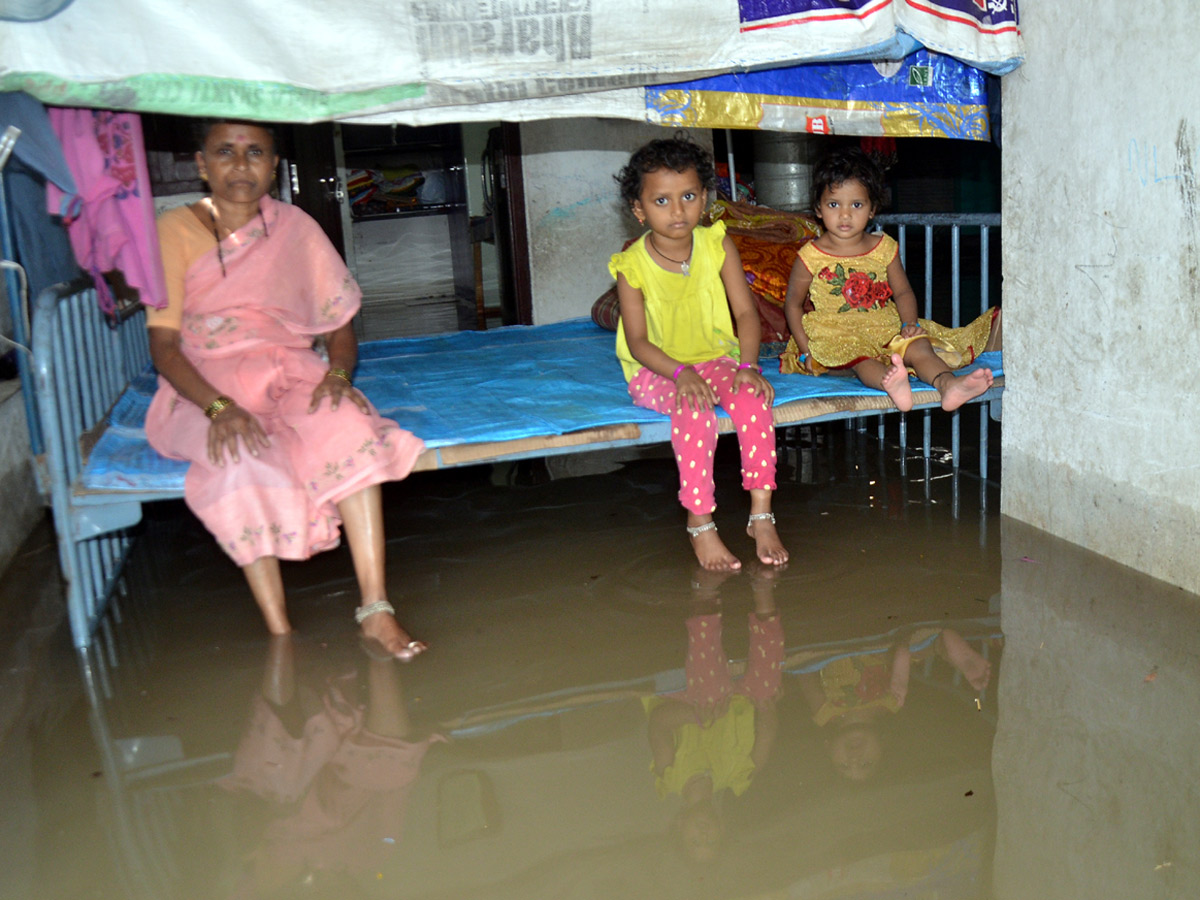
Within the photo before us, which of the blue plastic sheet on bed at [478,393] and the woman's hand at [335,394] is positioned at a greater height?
the woman's hand at [335,394]

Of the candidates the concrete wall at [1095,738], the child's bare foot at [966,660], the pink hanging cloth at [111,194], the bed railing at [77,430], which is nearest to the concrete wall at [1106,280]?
the concrete wall at [1095,738]

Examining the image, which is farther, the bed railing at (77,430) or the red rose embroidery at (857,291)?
the red rose embroidery at (857,291)

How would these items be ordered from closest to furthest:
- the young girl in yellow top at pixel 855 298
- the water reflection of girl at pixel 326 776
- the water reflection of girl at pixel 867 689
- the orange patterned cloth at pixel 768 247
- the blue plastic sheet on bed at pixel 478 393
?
the water reflection of girl at pixel 326 776 → the water reflection of girl at pixel 867 689 → the blue plastic sheet on bed at pixel 478 393 → the young girl in yellow top at pixel 855 298 → the orange patterned cloth at pixel 768 247

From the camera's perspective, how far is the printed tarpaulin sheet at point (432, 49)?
7.95 feet

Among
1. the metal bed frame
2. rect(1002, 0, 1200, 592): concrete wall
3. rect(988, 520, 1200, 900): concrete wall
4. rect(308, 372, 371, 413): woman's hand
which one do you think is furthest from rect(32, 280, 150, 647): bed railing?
rect(1002, 0, 1200, 592): concrete wall

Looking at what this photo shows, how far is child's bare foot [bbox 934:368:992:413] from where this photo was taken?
3311 mm

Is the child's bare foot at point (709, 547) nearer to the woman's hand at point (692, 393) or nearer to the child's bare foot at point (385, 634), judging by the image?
the woman's hand at point (692, 393)

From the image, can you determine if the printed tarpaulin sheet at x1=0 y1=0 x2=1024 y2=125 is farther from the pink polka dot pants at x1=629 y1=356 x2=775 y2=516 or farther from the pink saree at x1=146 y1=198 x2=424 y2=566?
the pink polka dot pants at x1=629 y1=356 x2=775 y2=516

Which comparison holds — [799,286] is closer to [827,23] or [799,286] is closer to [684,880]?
[827,23]

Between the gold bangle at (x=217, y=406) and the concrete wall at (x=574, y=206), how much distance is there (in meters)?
3.75

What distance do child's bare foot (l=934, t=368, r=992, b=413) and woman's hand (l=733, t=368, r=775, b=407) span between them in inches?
22.9

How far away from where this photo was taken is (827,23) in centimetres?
283

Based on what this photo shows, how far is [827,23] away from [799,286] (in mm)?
1087

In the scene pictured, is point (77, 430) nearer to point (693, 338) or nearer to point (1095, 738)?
point (693, 338)
